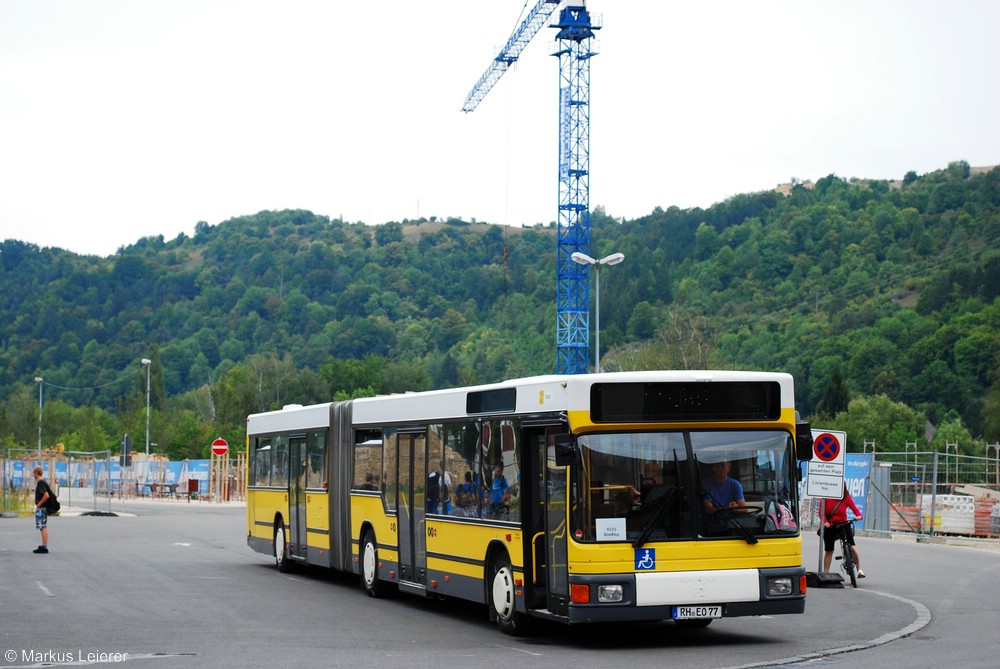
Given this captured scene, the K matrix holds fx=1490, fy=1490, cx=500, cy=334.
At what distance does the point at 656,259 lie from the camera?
175875 millimetres

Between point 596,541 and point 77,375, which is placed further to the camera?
point 77,375

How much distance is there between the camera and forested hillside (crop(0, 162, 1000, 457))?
120625mm

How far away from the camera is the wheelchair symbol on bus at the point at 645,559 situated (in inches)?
553

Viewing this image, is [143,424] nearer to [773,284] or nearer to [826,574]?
[773,284]

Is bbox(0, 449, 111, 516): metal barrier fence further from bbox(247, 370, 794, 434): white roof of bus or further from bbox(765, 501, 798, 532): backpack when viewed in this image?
bbox(765, 501, 798, 532): backpack

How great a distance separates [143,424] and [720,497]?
3871 inches

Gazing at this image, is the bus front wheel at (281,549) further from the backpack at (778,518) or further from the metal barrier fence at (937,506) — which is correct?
the metal barrier fence at (937,506)

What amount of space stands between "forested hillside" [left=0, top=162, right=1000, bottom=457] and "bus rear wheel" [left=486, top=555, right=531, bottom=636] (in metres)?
63.9

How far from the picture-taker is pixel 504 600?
15742 mm

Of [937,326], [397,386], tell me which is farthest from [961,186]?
[397,386]

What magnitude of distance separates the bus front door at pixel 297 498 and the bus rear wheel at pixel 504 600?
28.0 ft

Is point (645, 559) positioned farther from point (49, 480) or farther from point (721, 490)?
→ point (49, 480)

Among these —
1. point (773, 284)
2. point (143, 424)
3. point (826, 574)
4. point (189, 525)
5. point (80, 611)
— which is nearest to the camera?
point (80, 611)

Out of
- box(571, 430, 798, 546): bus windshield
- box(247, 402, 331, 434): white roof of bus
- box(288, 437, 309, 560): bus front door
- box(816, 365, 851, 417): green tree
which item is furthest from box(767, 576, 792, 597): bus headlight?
box(816, 365, 851, 417): green tree
